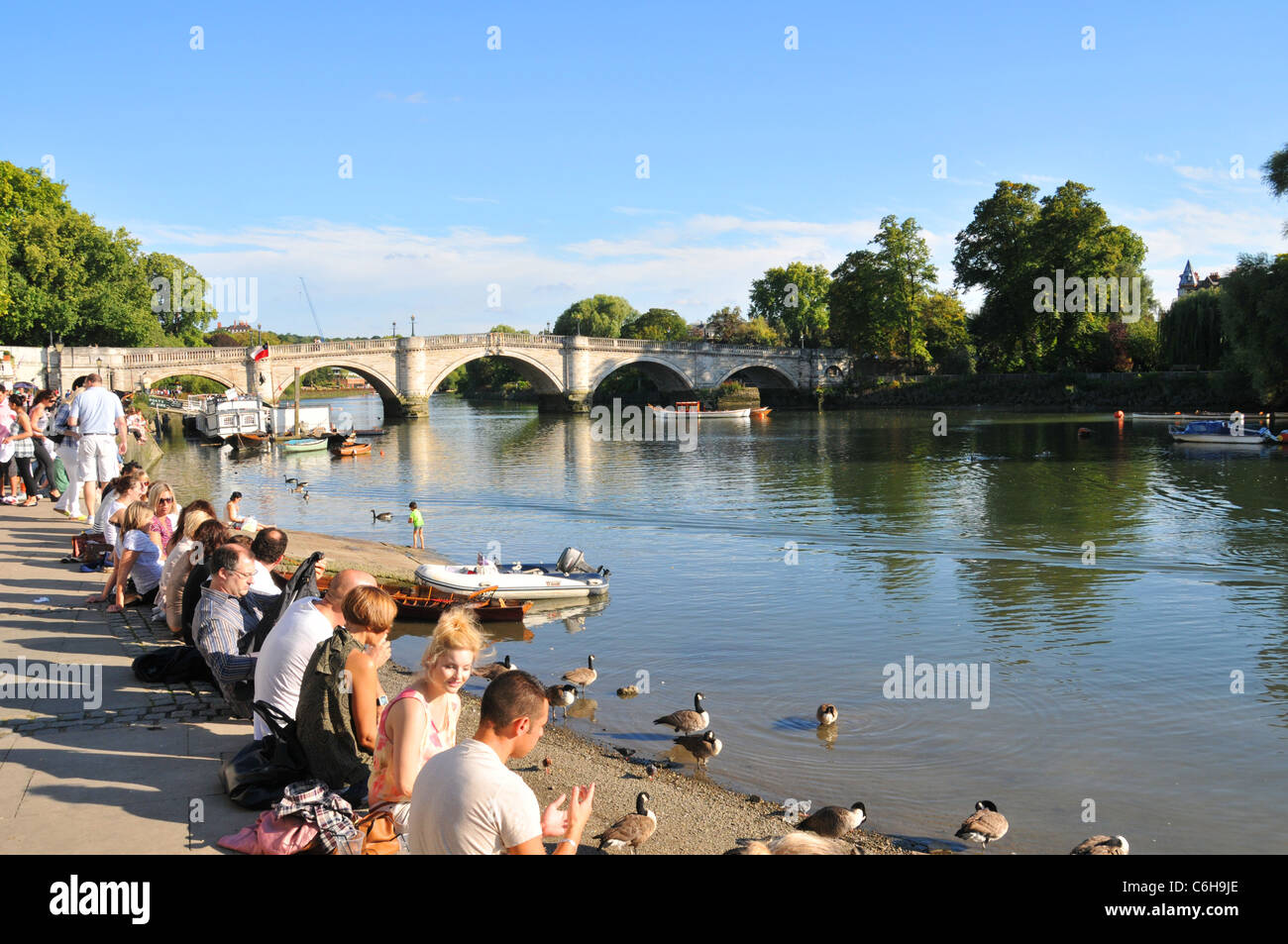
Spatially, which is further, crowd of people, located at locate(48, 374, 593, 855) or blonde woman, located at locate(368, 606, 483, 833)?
blonde woman, located at locate(368, 606, 483, 833)

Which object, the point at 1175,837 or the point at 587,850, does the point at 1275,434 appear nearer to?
the point at 1175,837

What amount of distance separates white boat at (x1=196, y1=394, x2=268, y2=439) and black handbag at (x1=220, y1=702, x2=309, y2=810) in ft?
147

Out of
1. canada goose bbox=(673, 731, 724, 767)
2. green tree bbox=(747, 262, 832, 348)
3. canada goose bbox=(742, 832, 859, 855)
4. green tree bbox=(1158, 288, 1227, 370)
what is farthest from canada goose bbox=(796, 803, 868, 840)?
green tree bbox=(747, 262, 832, 348)

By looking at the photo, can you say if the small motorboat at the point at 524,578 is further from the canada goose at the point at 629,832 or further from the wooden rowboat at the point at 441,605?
the canada goose at the point at 629,832

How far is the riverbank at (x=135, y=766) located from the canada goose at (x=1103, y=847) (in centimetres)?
112

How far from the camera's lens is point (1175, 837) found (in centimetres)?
749

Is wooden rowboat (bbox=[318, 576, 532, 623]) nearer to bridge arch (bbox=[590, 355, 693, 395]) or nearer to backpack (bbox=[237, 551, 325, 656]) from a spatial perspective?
backpack (bbox=[237, 551, 325, 656])

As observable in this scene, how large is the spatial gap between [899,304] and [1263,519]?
163ft

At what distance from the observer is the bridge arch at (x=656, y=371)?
234 feet

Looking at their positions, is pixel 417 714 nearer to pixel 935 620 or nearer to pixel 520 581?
pixel 520 581

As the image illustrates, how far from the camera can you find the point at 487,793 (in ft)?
11.5

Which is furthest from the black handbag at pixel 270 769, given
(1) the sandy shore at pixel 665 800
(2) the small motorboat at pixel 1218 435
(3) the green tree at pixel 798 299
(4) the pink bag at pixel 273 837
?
(3) the green tree at pixel 798 299

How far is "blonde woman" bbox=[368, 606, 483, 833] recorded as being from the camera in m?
4.39
